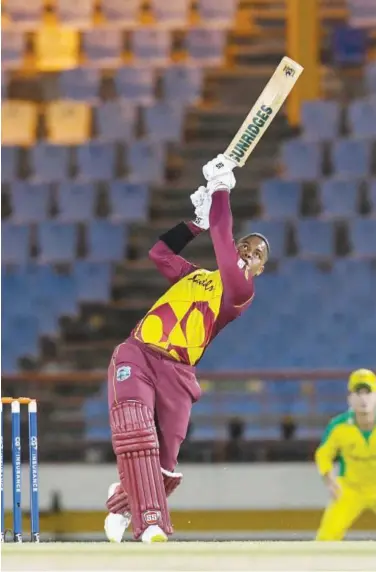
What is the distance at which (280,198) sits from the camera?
10789 mm

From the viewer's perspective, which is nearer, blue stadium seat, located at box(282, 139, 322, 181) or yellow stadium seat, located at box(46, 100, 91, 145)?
blue stadium seat, located at box(282, 139, 322, 181)

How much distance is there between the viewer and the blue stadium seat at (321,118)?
439 inches

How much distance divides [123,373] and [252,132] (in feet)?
3.48

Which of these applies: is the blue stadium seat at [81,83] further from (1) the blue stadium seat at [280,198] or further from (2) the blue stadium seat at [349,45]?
(2) the blue stadium seat at [349,45]

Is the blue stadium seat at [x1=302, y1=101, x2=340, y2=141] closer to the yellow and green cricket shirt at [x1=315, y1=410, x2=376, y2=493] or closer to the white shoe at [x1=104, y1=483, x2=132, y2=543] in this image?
the yellow and green cricket shirt at [x1=315, y1=410, x2=376, y2=493]

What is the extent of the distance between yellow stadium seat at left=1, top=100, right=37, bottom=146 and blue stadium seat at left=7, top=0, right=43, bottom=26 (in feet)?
3.21

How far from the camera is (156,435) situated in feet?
18.3

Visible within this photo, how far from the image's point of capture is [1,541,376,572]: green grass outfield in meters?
4.45

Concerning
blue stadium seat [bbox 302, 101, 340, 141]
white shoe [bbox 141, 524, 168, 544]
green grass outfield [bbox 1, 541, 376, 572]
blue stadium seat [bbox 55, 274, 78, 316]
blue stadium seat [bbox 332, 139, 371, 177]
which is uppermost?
blue stadium seat [bbox 302, 101, 340, 141]

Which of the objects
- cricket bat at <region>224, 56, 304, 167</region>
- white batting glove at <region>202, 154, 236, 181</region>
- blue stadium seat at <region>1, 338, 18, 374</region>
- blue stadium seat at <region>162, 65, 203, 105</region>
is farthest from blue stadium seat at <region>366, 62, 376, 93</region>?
white batting glove at <region>202, 154, 236, 181</region>

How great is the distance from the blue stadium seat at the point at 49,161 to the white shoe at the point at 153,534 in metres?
6.08

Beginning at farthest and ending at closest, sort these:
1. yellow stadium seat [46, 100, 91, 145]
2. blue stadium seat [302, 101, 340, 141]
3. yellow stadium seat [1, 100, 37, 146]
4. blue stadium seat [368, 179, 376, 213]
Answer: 1. yellow stadium seat [1, 100, 37, 146]
2. yellow stadium seat [46, 100, 91, 145]
3. blue stadium seat [302, 101, 340, 141]
4. blue stadium seat [368, 179, 376, 213]

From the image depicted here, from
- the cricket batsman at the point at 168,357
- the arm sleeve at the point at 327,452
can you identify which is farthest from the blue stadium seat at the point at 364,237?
the cricket batsman at the point at 168,357

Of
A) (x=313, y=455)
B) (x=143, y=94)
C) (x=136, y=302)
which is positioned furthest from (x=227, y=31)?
(x=313, y=455)
